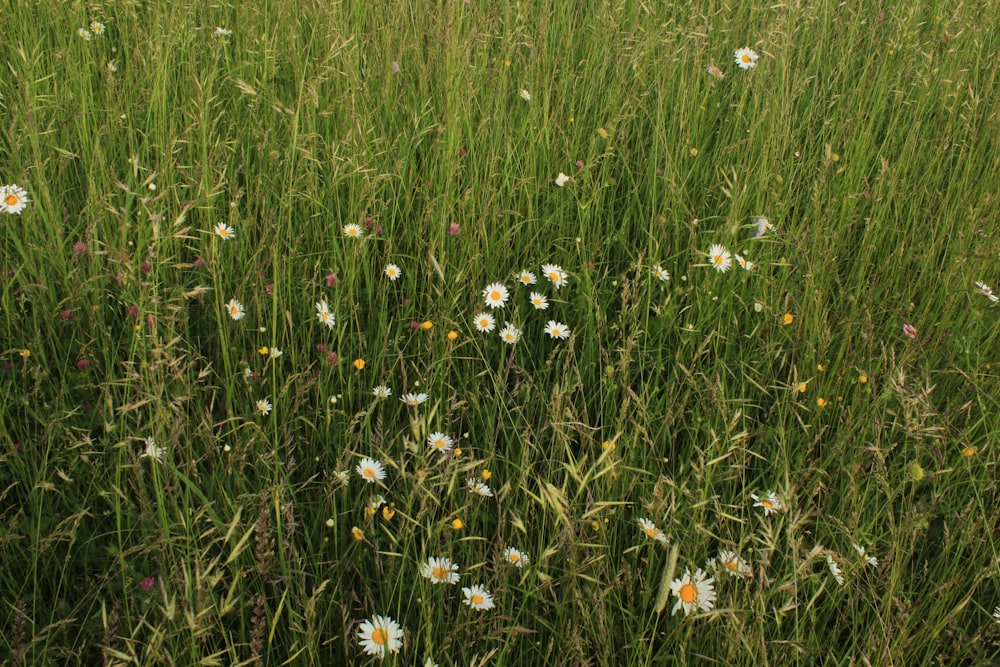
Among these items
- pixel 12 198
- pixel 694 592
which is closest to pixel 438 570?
pixel 694 592

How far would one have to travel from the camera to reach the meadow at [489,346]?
113 cm

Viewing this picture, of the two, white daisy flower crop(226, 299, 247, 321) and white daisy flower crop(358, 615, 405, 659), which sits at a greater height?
white daisy flower crop(226, 299, 247, 321)

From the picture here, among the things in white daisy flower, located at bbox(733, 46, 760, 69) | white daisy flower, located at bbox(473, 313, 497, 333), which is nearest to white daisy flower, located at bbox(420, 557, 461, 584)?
white daisy flower, located at bbox(473, 313, 497, 333)

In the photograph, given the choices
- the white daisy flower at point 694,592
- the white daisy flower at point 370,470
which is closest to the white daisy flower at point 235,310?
Result: the white daisy flower at point 370,470

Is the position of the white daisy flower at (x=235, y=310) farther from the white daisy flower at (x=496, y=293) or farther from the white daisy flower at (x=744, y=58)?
the white daisy flower at (x=744, y=58)

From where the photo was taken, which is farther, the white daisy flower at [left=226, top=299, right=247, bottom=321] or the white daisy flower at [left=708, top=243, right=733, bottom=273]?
the white daisy flower at [left=708, top=243, right=733, bottom=273]

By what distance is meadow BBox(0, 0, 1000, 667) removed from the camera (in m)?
1.13

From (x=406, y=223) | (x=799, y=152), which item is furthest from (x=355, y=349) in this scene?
(x=799, y=152)

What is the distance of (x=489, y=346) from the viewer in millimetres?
1671

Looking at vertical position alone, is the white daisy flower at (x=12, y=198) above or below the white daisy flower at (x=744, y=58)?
below

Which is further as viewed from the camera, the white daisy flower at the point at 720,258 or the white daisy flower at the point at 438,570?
the white daisy flower at the point at 720,258

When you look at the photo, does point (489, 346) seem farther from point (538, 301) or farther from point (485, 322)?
point (538, 301)

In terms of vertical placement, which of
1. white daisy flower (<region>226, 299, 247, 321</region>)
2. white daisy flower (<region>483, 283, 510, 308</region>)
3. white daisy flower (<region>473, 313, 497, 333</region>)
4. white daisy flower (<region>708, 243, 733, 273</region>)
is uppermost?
white daisy flower (<region>708, 243, 733, 273</region>)

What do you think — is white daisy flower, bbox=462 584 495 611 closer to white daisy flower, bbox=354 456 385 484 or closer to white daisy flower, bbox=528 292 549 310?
white daisy flower, bbox=354 456 385 484
